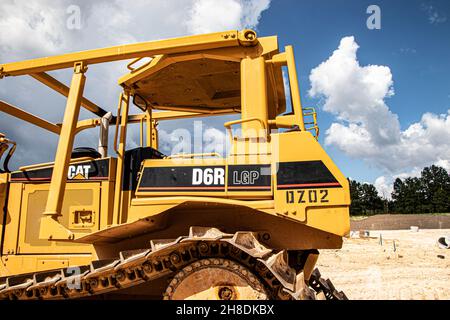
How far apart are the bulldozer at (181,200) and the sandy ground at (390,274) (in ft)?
13.8

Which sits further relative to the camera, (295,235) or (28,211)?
(28,211)

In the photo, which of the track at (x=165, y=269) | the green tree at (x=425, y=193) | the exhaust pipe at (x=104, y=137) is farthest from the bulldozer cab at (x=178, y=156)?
the green tree at (x=425, y=193)

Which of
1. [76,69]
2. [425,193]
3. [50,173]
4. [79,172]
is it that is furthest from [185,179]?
[425,193]

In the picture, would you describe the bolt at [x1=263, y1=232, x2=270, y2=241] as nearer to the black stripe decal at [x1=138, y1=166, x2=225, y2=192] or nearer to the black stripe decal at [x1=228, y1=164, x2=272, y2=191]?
the black stripe decal at [x1=228, y1=164, x2=272, y2=191]

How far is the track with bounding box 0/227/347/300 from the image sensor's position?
394 cm

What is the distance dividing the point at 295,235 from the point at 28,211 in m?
3.91

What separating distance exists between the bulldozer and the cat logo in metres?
0.02

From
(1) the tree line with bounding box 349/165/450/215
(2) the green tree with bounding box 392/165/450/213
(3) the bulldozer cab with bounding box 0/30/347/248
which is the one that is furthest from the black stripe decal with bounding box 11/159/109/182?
(2) the green tree with bounding box 392/165/450/213

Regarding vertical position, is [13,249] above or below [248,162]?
below

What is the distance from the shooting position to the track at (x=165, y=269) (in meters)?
3.94
